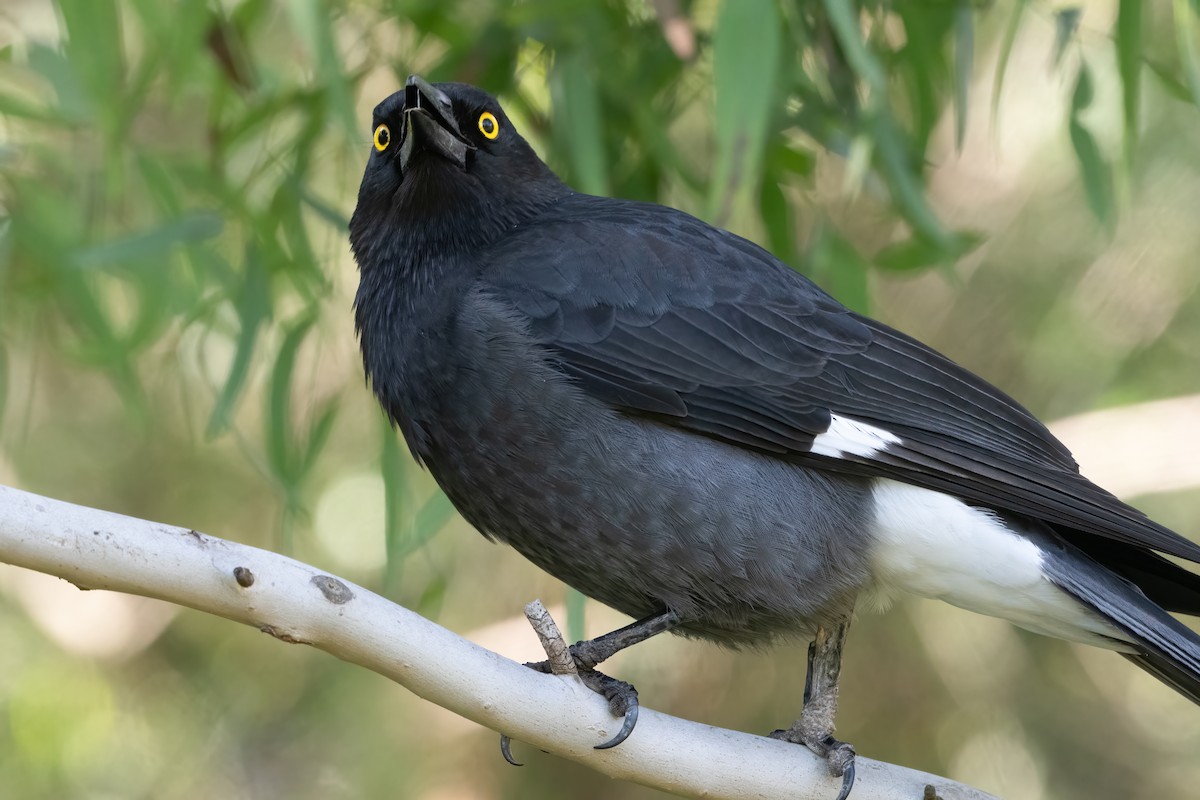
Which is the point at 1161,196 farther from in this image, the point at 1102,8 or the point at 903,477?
the point at 903,477

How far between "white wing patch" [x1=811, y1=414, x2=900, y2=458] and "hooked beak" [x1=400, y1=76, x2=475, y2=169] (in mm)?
620

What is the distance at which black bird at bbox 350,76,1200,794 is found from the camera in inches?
66.5

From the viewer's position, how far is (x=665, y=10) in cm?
199

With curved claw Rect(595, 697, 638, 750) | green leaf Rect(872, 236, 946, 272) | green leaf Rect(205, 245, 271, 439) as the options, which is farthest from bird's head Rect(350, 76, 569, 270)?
curved claw Rect(595, 697, 638, 750)

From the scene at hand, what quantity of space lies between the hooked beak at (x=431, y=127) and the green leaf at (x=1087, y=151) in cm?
92

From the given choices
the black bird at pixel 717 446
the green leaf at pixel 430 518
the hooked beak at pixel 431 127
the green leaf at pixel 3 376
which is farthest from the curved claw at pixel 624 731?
the green leaf at pixel 3 376

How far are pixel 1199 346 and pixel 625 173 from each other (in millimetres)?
1477

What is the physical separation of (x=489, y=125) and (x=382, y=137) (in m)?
0.15

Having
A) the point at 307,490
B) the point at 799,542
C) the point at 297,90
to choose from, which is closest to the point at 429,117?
the point at 297,90

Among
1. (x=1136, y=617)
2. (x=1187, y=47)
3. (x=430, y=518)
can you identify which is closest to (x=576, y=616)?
(x=430, y=518)

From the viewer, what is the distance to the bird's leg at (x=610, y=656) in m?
1.49

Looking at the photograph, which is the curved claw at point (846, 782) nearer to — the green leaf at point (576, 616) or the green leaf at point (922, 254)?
the green leaf at point (576, 616)

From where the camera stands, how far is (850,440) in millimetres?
1737

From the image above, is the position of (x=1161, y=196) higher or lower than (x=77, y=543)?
higher
